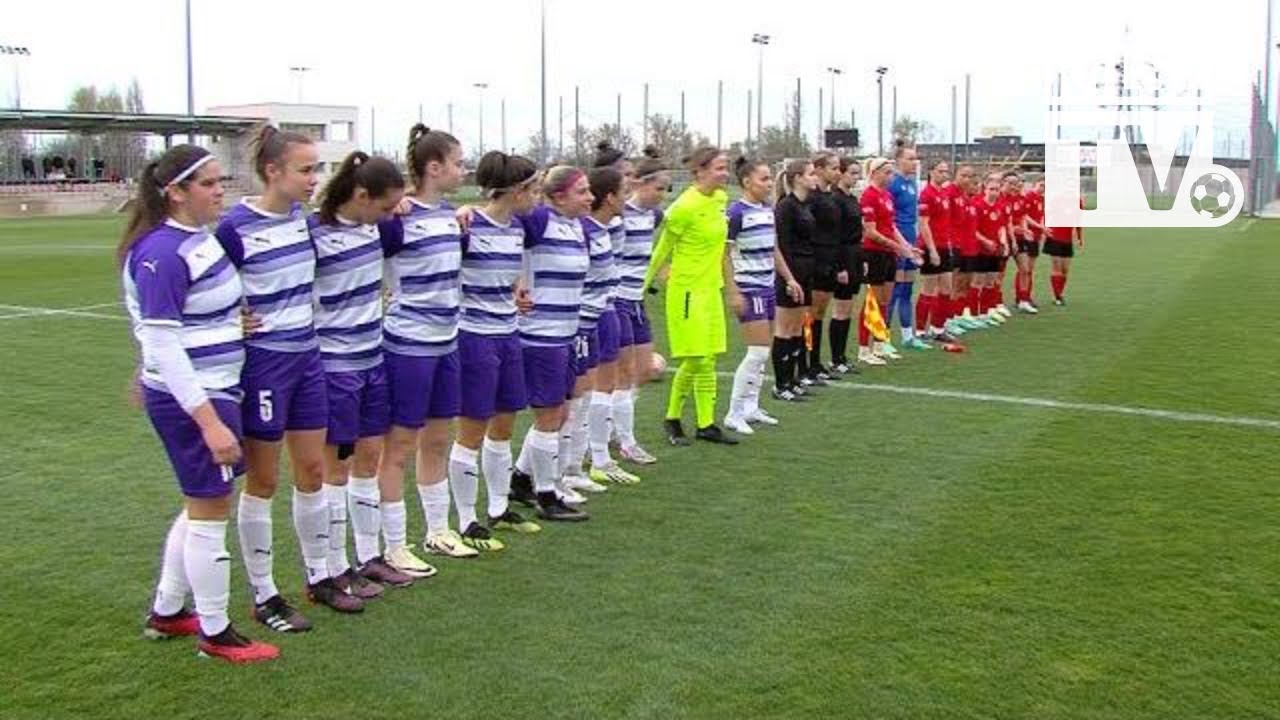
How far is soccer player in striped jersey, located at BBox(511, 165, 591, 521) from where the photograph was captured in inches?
238

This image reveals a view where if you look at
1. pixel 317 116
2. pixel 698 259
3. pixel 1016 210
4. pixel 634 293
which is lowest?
pixel 634 293

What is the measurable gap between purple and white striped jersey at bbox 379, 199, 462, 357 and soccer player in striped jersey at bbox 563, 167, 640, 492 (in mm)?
1459

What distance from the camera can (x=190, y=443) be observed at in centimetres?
419

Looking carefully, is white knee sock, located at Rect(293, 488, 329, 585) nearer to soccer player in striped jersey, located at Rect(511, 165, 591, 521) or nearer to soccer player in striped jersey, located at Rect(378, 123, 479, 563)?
soccer player in striped jersey, located at Rect(378, 123, 479, 563)

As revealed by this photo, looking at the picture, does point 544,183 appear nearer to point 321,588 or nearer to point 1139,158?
point 321,588

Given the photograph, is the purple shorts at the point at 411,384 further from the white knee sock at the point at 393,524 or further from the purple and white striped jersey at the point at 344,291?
the white knee sock at the point at 393,524

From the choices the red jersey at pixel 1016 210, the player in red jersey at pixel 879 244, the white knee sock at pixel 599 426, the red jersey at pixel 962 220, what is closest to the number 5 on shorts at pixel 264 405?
the white knee sock at pixel 599 426

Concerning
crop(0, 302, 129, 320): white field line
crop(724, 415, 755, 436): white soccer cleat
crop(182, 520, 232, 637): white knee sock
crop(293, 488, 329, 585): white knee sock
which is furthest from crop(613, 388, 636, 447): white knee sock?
crop(0, 302, 129, 320): white field line

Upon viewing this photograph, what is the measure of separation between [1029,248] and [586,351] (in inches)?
410

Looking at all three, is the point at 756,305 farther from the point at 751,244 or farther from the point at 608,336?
the point at 608,336

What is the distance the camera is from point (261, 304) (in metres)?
4.45

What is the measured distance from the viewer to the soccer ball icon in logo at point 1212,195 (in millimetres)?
47906

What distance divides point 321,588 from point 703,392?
3458 mm

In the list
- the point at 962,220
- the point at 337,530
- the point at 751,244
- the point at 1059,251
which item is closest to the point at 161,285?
the point at 337,530
